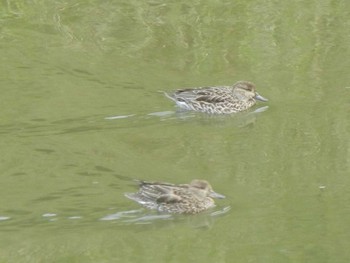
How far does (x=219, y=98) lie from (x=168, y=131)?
3.81 feet

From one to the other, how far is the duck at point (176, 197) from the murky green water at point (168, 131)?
88mm

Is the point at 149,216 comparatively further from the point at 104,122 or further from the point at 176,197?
the point at 104,122

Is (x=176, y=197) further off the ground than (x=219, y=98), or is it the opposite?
(x=176, y=197)

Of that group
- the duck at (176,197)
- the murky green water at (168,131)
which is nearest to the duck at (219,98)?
the murky green water at (168,131)

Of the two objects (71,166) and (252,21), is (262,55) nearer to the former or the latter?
(252,21)

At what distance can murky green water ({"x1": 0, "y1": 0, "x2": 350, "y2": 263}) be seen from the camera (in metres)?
10.9

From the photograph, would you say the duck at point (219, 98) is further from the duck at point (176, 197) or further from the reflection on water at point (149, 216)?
the reflection on water at point (149, 216)

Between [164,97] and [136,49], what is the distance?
1927 millimetres

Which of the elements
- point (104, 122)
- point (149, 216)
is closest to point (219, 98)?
point (104, 122)

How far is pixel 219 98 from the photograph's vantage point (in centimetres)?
1508

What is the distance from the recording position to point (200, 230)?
36.8 feet

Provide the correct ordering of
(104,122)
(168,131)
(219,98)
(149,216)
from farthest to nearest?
(219,98) → (104,122) → (168,131) → (149,216)

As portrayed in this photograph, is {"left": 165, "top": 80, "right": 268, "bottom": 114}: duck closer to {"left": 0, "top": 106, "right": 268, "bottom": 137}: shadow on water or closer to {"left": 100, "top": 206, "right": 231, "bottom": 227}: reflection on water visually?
{"left": 0, "top": 106, "right": 268, "bottom": 137}: shadow on water

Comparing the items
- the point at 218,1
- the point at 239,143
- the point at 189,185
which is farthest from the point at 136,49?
the point at 189,185
